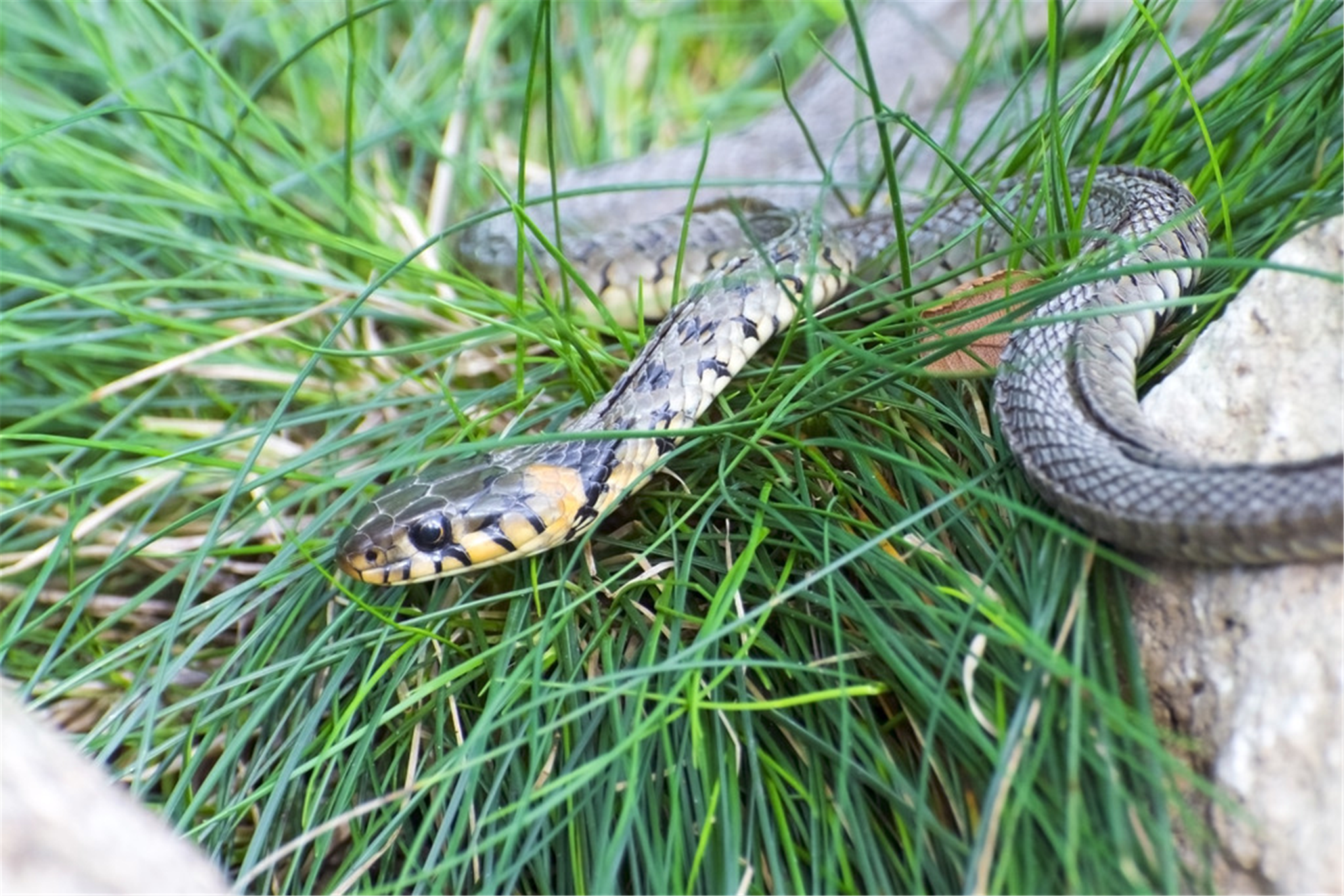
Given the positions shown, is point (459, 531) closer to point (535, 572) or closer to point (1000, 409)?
point (535, 572)

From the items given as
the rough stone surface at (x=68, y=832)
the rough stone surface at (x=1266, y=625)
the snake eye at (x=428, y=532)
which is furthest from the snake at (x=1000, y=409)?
the rough stone surface at (x=68, y=832)

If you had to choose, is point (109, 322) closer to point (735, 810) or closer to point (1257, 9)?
point (735, 810)

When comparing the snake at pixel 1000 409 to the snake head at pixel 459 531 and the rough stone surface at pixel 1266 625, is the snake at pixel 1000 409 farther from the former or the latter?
the rough stone surface at pixel 1266 625

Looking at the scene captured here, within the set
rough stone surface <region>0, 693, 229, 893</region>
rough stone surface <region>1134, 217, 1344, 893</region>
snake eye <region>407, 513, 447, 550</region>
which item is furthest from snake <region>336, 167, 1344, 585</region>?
rough stone surface <region>0, 693, 229, 893</region>

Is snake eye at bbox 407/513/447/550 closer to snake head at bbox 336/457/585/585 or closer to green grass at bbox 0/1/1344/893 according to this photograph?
snake head at bbox 336/457/585/585

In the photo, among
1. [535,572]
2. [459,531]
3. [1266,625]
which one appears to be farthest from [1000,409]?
[459,531]
